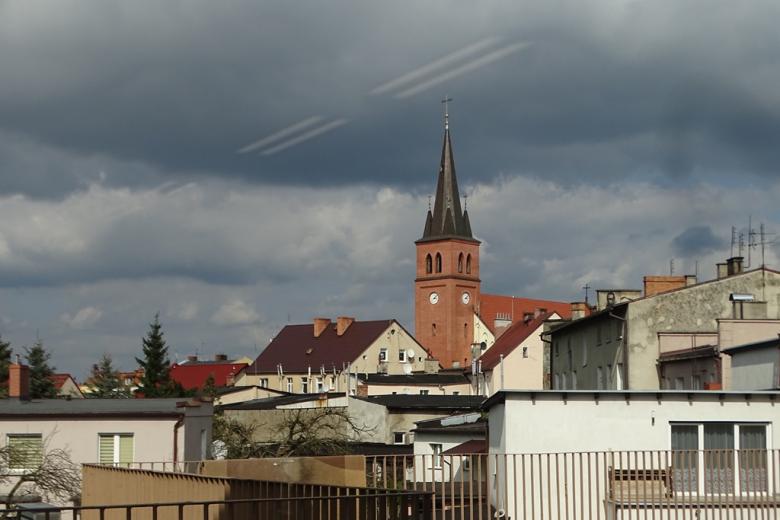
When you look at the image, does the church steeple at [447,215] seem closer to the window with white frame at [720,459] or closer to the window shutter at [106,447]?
the window shutter at [106,447]

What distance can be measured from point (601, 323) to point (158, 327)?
6702 cm

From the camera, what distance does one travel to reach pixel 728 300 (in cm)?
4556

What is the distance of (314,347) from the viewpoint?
139 metres

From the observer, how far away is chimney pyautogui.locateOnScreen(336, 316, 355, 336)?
138 meters

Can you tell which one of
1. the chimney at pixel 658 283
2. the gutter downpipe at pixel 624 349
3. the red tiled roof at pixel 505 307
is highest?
the red tiled roof at pixel 505 307

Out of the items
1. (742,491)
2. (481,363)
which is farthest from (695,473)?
(481,363)

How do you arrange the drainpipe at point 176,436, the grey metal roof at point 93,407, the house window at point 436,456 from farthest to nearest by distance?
the drainpipe at point 176,436
the grey metal roof at point 93,407
the house window at point 436,456

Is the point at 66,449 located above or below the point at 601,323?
below

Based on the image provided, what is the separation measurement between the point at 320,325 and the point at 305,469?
119975 millimetres

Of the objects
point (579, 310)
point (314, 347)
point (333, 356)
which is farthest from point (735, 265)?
point (314, 347)

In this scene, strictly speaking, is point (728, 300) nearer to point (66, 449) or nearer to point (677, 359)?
point (677, 359)

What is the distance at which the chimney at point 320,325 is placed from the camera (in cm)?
14188

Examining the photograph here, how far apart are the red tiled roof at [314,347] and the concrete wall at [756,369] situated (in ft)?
317

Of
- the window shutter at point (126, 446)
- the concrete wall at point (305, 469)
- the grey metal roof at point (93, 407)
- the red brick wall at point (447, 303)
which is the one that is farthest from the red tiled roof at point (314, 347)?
the concrete wall at point (305, 469)
